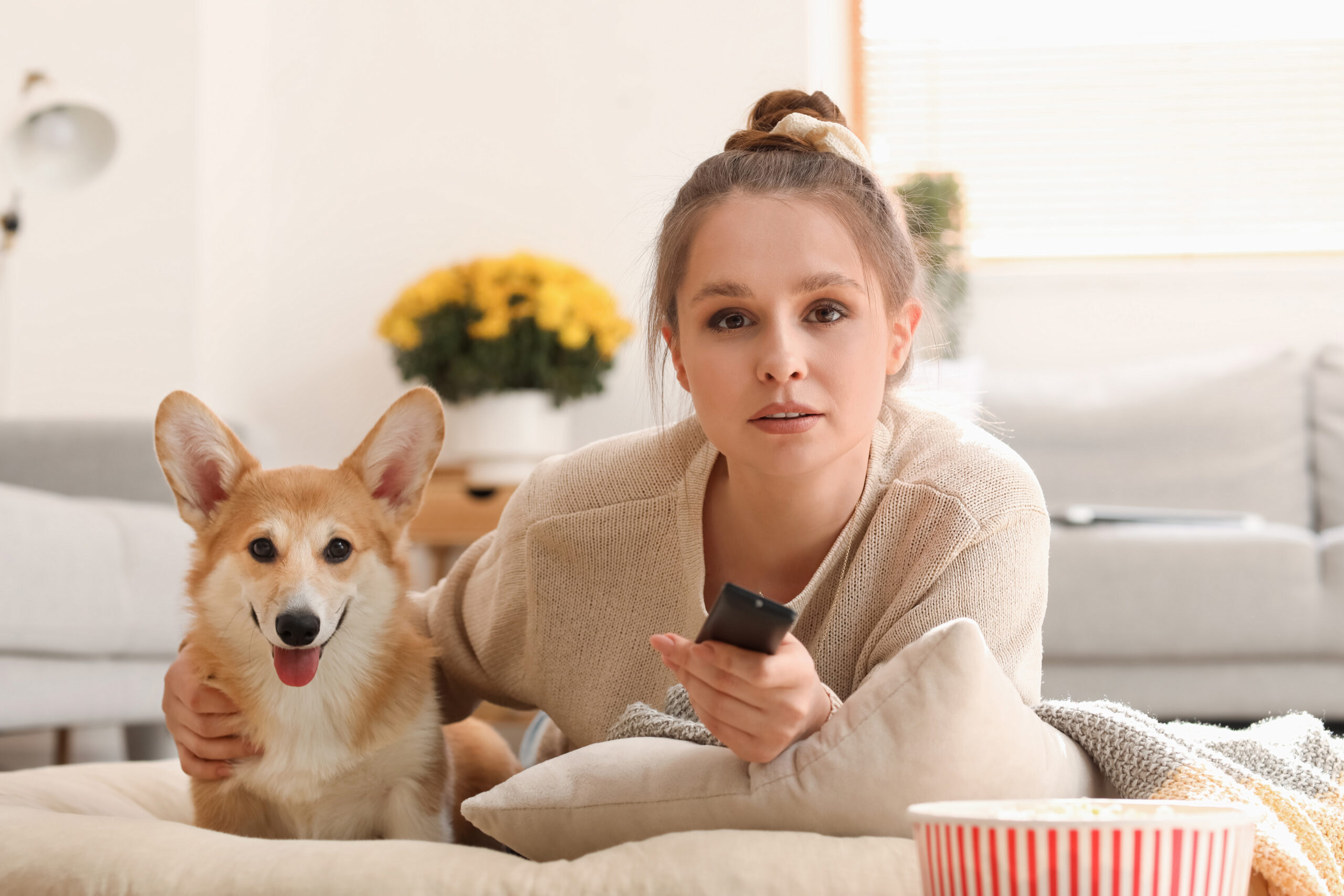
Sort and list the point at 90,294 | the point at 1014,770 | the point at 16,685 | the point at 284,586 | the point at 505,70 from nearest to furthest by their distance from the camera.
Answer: the point at 1014,770, the point at 284,586, the point at 16,685, the point at 90,294, the point at 505,70

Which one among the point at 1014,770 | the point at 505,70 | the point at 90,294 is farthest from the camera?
the point at 505,70

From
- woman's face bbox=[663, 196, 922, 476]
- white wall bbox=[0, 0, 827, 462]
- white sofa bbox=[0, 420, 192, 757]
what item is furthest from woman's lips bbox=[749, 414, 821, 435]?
white wall bbox=[0, 0, 827, 462]

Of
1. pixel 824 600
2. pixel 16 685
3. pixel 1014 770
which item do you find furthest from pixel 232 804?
pixel 16 685

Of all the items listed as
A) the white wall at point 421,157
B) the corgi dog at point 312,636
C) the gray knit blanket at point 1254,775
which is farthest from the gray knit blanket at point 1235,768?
the white wall at point 421,157

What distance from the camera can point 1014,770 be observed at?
83 centimetres

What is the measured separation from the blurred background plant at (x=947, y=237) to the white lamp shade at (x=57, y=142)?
235 centimetres

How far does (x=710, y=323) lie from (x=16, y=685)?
153 cm

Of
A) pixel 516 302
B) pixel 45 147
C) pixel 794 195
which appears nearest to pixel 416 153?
pixel 516 302

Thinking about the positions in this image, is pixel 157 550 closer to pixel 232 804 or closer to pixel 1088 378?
pixel 232 804

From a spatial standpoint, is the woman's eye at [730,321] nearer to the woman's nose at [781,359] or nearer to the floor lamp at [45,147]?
the woman's nose at [781,359]

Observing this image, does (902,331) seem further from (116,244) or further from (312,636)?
(116,244)

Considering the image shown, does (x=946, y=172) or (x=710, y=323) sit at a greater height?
(x=946, y=172)

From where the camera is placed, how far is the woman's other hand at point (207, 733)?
1177 mm

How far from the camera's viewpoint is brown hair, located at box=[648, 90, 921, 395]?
1251 mm
